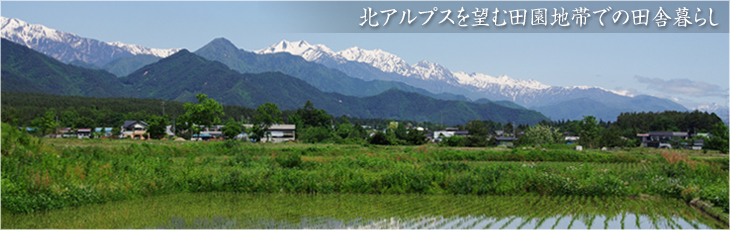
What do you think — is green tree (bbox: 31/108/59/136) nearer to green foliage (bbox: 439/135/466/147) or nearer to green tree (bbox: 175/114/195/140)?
green tree (bbox: 175/114/195/140)

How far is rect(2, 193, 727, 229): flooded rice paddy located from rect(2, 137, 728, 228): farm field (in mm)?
27

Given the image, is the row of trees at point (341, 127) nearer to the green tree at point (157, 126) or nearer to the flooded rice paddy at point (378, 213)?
the green tree at point (157, 126)

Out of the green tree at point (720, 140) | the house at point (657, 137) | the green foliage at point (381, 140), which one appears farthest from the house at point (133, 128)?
the house at point (657, 137)

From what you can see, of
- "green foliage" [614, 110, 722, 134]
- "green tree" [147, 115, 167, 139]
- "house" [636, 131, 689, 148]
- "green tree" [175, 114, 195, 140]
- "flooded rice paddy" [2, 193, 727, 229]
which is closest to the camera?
"flooded rice paddy" [2, 193, 727, 229]

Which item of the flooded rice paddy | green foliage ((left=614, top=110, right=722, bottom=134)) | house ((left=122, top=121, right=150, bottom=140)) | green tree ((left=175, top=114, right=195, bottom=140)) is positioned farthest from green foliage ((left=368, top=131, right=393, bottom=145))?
green foliage ((left=614, top=110, right=722, bottom=134))

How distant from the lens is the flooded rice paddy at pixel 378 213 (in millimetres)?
10312

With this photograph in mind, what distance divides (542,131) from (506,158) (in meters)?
38.5

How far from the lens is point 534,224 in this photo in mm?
10352

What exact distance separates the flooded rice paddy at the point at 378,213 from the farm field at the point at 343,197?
0.03m

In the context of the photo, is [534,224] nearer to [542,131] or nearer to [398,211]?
[398,211]

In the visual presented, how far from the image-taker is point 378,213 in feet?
38.0

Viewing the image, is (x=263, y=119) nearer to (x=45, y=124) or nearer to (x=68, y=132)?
(x=45, y=124)

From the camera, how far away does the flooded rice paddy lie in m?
10.3

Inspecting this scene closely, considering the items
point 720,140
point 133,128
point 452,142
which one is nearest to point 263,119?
point 452,142
